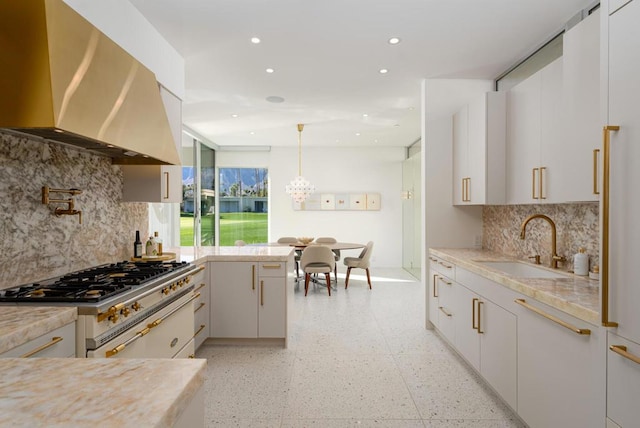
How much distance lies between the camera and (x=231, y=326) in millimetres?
3391

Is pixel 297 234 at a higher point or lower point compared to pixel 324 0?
lower

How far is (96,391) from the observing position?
28.2 inches

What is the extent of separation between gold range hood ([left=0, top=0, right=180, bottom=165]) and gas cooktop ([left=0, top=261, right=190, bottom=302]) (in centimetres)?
75

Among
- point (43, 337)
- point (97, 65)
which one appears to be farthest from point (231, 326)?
point (97, 65)

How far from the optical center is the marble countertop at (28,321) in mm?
1198

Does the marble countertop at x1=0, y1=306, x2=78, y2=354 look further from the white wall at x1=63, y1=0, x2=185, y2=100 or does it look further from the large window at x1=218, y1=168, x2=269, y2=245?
the large window at x1=218, y1=168, x2=269, y2=245

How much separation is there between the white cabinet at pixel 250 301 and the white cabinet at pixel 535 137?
2.18 m

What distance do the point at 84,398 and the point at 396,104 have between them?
4.94 metres

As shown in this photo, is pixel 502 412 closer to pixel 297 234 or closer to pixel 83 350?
pixel 83 350

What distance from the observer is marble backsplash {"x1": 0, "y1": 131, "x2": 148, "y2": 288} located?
6.23 feet

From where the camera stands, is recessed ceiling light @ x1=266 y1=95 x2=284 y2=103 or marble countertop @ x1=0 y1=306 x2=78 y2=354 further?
recessed ceiling light @ x1=266 y1=95 x2=284 y2=103

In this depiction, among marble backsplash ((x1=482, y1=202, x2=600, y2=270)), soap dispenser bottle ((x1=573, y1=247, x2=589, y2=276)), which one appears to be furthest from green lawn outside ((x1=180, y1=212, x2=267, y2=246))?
soap dispenser bottle ((x1=573, y1=247, x2=589, y2=276))

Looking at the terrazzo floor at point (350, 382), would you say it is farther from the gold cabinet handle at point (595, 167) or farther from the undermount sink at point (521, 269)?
the gold cabinet handle at point (595, 167)

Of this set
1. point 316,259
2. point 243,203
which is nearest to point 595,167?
point 316,259
